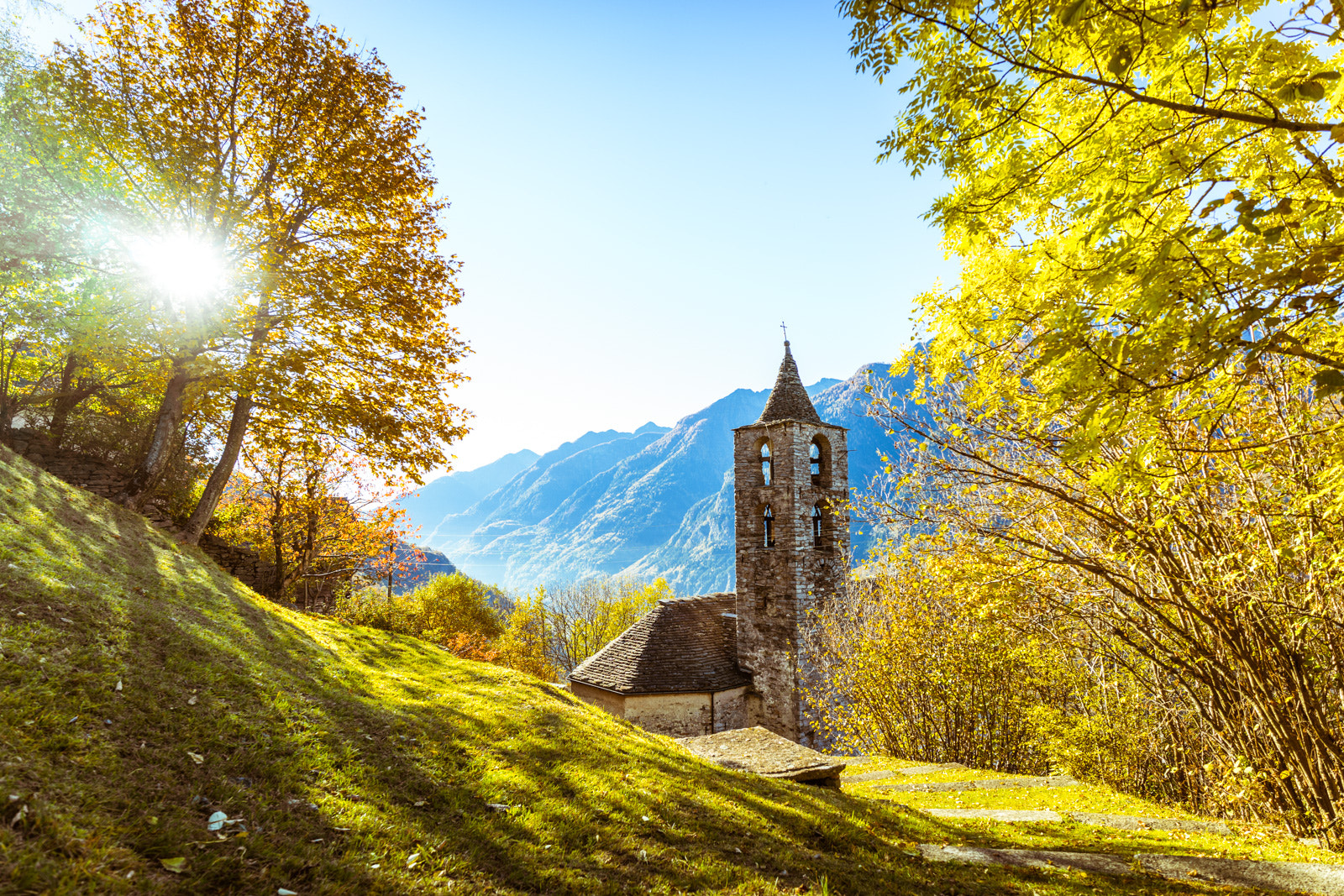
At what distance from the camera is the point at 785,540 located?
19.6m

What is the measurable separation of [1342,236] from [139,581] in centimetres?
1014

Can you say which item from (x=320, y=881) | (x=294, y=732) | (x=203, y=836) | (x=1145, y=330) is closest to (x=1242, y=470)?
(x=1145, y=330)

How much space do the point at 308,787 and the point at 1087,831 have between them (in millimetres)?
6957

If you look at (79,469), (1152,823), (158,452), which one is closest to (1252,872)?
(1152,823)

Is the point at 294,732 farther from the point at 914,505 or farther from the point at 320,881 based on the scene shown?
the point at 914,505

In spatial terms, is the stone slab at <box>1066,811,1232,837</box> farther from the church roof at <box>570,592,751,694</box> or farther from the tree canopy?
the church roof at <box>570,592,751,694</box>

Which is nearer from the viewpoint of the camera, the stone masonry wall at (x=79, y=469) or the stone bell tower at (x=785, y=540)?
the stone masonry wall at (x=79, y=469)

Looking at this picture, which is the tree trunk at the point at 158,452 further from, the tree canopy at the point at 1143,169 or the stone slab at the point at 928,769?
the stone slab at the point at 928,769

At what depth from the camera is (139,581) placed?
5961mm

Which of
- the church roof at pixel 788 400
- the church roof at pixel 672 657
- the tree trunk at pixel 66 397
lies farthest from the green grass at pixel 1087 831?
the tree trunk at pixel 66 397

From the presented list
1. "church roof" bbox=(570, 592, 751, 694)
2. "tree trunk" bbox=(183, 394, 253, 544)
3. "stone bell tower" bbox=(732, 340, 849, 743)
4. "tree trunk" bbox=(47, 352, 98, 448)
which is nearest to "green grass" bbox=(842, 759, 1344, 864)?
"stone bell tower" bbox=(732, 340, 849, 743)

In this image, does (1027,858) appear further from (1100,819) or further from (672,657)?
(672,657)

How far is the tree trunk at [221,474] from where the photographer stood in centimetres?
977

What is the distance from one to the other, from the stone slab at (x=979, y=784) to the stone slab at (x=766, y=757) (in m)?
1.71
